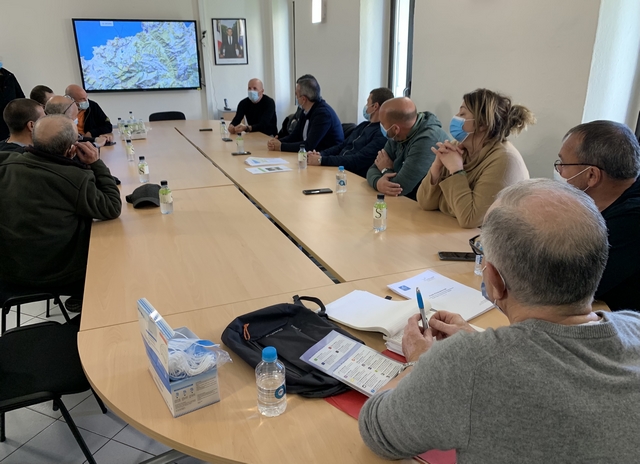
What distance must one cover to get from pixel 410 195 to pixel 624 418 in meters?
2.59

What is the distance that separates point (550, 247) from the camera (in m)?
0.79

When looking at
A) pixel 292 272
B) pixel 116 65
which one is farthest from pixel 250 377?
pixel 116 65

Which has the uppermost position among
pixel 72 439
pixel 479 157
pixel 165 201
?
pixel 479 157

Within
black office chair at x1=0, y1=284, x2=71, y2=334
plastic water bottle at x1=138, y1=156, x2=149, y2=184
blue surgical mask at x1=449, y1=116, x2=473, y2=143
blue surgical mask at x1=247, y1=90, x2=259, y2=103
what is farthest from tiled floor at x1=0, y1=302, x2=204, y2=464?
blue surgical mask at x1=247, y1=90, x2=259, y2=103

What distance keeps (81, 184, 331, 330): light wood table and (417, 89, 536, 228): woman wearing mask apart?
873 millimetres

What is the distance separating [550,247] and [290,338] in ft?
2.50

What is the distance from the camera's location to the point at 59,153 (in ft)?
7.38

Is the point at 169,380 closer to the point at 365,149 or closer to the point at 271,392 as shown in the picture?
the point at 271,392

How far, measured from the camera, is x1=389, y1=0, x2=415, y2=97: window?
491 centimetres

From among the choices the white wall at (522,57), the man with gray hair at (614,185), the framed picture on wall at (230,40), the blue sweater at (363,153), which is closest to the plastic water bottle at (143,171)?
the blue sweater at (363,153)

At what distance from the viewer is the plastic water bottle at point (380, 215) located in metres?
2.21

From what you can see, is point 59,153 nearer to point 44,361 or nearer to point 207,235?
point 207,235

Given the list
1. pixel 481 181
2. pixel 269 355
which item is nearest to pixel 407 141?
pixel 481 181

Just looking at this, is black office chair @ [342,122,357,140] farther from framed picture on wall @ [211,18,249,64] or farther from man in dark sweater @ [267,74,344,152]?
framed picture on wall @ [211,18,249,64]
